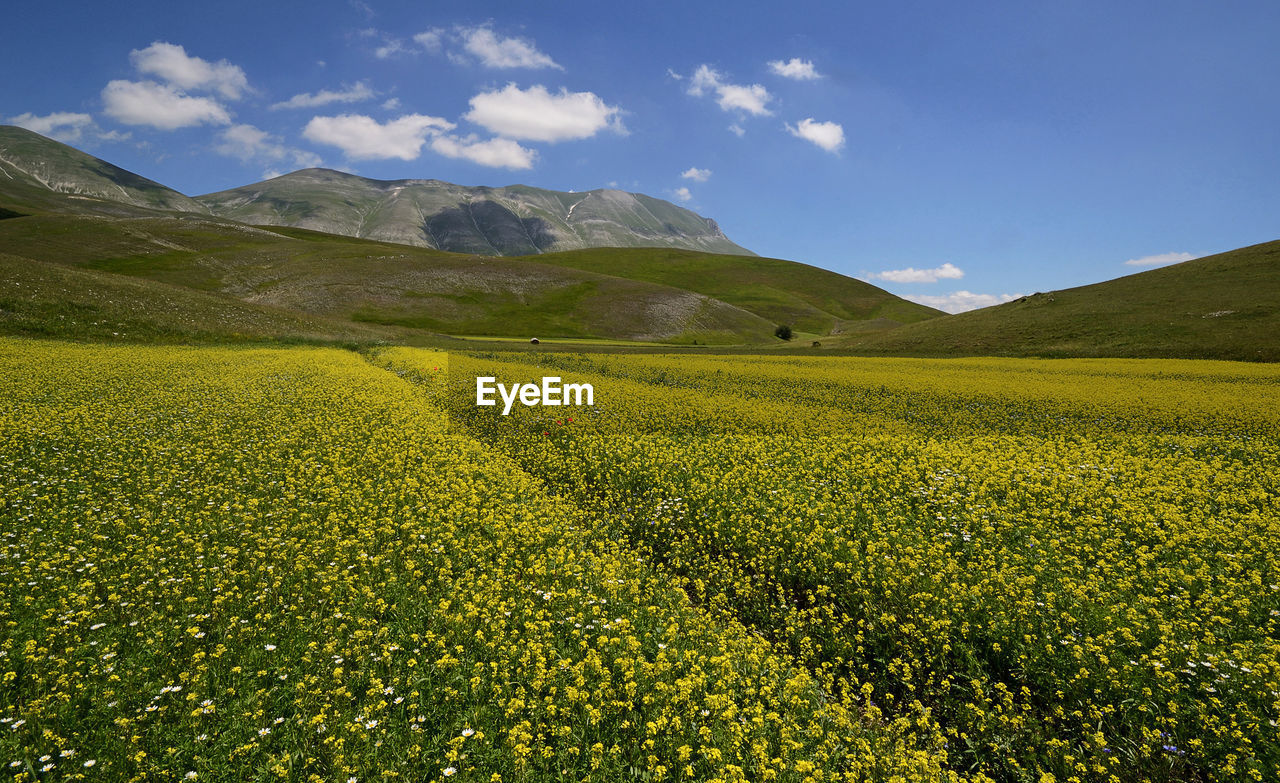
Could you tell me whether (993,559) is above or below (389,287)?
below

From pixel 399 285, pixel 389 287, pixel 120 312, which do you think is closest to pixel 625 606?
pixel 120 312

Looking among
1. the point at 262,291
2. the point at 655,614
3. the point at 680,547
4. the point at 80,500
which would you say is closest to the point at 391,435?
the point at 80,500

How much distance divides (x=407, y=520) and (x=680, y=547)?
17.8 ft

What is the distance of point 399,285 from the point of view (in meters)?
101

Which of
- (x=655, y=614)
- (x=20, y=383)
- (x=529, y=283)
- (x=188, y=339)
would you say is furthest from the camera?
(x=529, y=283)

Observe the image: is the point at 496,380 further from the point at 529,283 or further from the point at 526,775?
the point at 529,283

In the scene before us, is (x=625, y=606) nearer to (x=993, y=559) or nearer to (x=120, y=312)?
(x=993, y=559)

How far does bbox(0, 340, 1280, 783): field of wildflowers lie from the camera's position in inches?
211

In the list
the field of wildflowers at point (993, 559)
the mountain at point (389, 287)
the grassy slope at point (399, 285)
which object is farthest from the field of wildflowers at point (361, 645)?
the grassy slope at point (399, 285)

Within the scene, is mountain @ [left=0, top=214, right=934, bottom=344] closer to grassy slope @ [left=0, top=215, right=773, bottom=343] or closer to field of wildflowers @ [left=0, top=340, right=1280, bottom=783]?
grassy slope @ [left=0, top=215, right=773, bottom=343]

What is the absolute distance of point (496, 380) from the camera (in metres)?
29.8

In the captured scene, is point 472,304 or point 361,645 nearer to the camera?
point 361,645

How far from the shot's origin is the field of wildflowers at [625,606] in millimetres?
5367

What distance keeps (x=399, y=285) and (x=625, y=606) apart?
105639 millimetres
